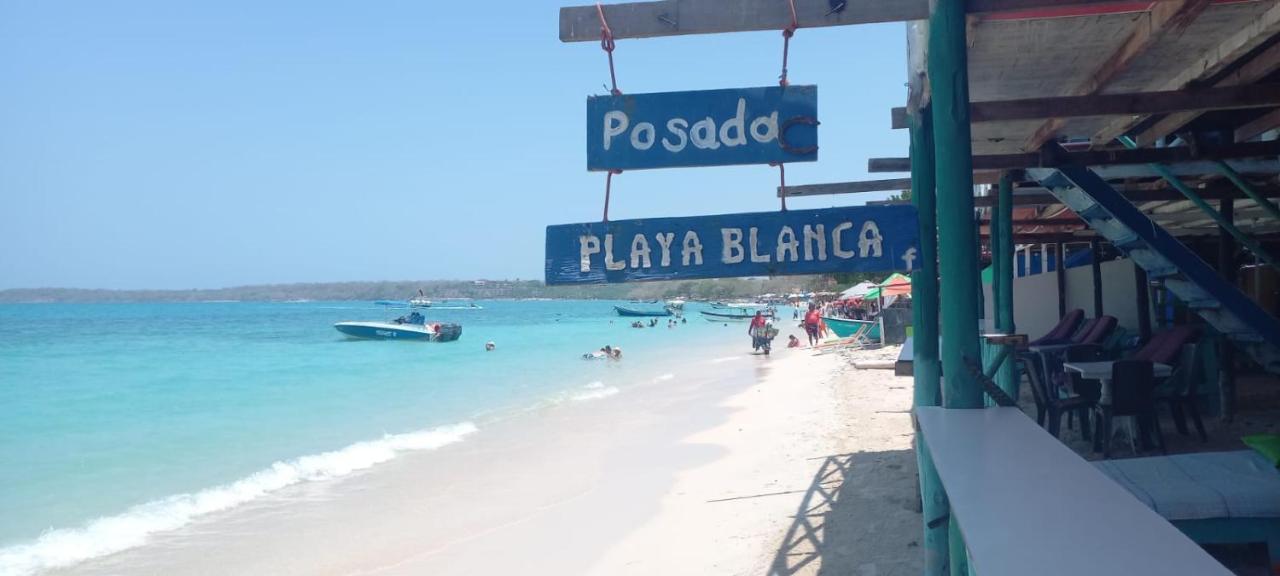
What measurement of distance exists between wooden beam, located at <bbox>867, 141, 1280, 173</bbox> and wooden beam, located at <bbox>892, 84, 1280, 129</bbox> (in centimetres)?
114

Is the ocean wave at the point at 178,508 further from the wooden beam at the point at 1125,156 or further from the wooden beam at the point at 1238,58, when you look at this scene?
the wooden beam at the point at 1238,58

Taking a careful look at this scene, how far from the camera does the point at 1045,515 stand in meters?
1.94

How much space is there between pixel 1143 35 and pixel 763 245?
200 centimetres

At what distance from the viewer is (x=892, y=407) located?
12.1 metres

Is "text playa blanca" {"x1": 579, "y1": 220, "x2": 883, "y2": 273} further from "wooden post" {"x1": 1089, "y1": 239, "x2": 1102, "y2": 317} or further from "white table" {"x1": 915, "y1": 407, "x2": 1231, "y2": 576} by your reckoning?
"wooden post" {"x1": 1089, "y1": 239, "x2": 1102, "y2": 317}

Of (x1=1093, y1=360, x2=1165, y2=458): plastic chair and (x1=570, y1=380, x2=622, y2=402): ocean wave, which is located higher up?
(x1=1093, y1=360, x2=1165, y2=458): plastic chair

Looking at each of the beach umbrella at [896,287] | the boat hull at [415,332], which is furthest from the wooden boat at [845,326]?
the boat hull at [415,332]

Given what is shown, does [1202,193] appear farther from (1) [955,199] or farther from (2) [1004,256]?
(1) [955,199]

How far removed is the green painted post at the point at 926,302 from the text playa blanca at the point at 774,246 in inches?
26.1

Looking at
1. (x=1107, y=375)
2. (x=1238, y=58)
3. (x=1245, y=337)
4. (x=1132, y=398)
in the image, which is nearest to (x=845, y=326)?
(x=1107, y=375)

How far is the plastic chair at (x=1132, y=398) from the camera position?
6273mm

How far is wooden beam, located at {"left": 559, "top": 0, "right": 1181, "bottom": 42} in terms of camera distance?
3.30 m

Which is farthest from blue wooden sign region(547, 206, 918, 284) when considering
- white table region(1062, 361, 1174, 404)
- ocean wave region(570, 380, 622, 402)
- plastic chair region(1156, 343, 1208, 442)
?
ocean wave region(570, 380, 622, 402)

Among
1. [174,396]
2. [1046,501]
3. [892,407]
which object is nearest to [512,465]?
[892,407]
